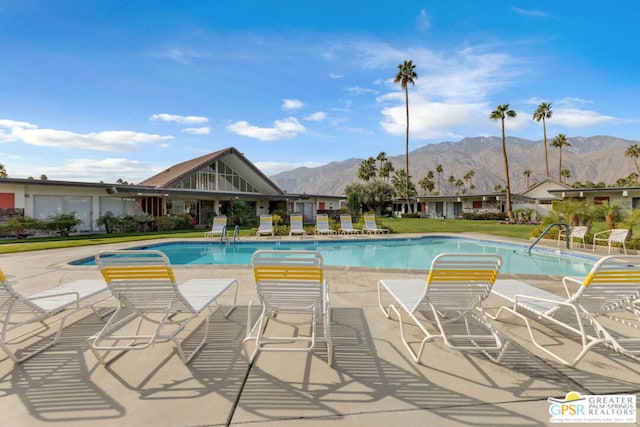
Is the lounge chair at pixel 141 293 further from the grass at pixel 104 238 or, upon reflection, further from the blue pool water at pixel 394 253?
the grass at pixel 104 238

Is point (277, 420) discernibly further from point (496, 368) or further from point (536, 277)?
point (536, 277)

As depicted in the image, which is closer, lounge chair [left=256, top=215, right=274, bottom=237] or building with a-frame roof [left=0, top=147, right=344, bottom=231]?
lounge chair [left=256, top=215, right=274, bottom=237]

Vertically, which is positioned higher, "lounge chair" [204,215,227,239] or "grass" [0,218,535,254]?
"lounge chair" [204,215,227,239]

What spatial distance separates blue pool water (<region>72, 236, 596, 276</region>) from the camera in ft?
33.0

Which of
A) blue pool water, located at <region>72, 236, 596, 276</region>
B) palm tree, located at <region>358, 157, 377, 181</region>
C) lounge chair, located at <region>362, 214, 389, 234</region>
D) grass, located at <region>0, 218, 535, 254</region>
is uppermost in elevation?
palm tree, located at <region>358, 157, 377, 181</region>

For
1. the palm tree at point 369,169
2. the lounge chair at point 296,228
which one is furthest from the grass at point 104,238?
the palm tree at point 369,169

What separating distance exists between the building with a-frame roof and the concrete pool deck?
1857cm

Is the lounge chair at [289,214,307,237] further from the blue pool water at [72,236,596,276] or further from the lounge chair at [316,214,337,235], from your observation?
the blue pool water at [72,236,596,276]

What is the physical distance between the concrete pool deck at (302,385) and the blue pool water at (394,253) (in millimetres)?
6253

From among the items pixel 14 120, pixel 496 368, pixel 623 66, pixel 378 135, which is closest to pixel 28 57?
pixel 14 120

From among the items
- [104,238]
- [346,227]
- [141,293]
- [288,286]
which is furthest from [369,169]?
[141,293]

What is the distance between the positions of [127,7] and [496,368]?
15.3 meters

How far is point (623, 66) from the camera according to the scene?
23.8m

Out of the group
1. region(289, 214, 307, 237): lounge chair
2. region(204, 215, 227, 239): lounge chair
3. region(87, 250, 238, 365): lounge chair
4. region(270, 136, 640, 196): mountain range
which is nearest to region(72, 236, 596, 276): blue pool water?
region(204, 215, 227, 239): lounge chair
